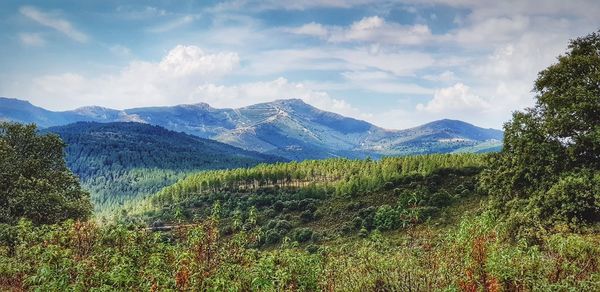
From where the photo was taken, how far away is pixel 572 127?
34.6m

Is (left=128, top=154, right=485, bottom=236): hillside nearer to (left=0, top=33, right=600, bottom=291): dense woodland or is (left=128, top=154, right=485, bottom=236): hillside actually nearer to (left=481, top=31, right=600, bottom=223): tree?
(left=0, top=33, right=600, bottom=291): dense woodland

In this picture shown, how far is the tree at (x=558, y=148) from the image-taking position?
3191 cm

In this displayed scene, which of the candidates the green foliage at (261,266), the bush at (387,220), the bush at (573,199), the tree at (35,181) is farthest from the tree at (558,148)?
the bush at (387,220)

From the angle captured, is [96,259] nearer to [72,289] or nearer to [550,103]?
[72,289]

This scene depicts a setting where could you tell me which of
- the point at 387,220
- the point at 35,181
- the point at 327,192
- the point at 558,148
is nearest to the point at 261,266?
the point at 558,148

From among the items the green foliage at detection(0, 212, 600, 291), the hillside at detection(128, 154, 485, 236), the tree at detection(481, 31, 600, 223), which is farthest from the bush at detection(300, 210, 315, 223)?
the green foliage at detection(0, 212, 600, 291)

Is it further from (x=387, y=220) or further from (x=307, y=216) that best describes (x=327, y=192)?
(x=387, y=220)

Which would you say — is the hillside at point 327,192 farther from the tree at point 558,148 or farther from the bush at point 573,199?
the bush at point 573,199

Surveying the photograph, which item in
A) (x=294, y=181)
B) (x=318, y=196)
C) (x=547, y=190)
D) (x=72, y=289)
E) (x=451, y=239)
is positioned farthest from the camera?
(x=294, y=181)

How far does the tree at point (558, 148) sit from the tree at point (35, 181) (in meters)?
45.9

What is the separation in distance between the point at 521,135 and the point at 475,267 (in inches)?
854

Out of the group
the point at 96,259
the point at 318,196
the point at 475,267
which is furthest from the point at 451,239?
the point at 318,196

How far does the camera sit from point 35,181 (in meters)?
53.0

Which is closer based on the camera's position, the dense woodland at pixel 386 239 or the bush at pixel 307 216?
the dense woodland at pixel 386 239
